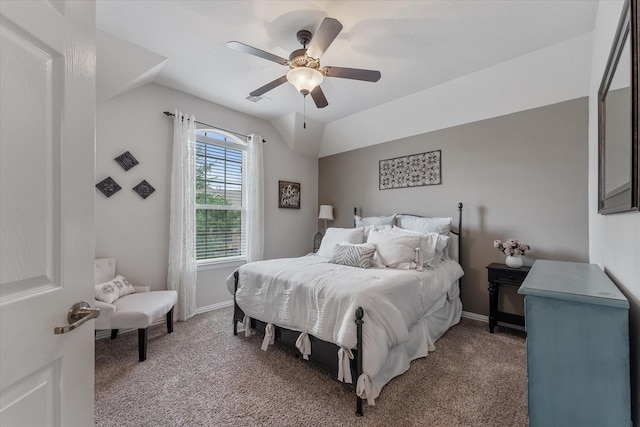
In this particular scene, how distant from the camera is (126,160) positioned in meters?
3.09

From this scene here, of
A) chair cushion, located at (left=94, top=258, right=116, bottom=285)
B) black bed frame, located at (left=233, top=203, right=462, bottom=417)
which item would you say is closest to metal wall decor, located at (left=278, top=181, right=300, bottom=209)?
black bed frame, located at (left=233, top=203, right=462, bottom=417)

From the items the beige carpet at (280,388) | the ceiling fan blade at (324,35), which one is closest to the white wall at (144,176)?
the beige carpet at (280,388)

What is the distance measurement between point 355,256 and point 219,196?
227 centimetres

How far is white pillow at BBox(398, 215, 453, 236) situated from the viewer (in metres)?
3.42

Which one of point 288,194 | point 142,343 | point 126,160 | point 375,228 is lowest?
point 142,343

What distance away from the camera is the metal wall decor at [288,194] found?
4.71 meters

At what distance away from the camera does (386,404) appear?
6.05 ft

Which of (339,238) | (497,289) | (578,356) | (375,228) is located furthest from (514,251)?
(578,356)

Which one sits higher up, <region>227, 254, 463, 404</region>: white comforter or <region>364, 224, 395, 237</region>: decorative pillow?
<region>364, 224, 395, 237</region>: decorative pillow

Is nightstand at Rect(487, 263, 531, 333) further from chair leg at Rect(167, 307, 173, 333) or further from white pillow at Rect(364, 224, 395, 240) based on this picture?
chair leg at Rect(167, 307, 173, 333)

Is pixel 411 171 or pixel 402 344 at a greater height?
pixel 411 171

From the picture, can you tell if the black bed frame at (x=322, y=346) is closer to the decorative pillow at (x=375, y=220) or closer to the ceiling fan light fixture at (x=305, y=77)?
the ceiling fan light fixture at (x=305, y=77)

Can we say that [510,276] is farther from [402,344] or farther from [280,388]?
[280,388]

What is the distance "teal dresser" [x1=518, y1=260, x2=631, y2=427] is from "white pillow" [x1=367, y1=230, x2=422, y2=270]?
1745 millimetres
